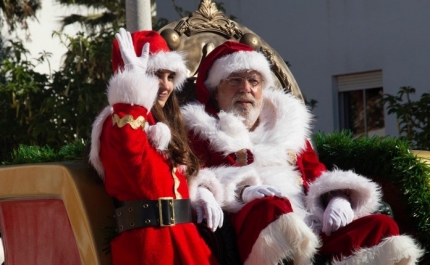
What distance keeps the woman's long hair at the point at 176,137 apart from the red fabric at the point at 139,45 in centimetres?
21

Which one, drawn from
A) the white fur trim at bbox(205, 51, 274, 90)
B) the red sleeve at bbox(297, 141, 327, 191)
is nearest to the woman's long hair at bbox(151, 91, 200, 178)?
the white fur trim at bbox(205, 51, 274, 90)

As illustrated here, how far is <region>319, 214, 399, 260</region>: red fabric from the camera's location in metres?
3.84

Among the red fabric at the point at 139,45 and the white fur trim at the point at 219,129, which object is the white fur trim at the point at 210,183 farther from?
the red fabric at the point at 139,45

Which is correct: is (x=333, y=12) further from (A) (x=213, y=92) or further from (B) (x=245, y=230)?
(B) (x=245, y=230)

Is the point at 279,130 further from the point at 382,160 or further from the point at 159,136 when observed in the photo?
the point at 159,136

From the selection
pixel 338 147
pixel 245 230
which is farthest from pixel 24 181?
pixel 338 147

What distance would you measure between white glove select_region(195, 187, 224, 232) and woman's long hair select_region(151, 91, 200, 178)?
12 centimetres

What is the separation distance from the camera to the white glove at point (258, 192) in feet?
12.9

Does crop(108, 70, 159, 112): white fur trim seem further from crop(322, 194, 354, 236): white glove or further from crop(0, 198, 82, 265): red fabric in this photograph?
crop(322, 194, 354, 236): white glove

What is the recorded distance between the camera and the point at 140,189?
145 inches

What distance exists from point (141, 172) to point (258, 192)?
545 millimetres

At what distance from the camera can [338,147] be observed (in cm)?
488

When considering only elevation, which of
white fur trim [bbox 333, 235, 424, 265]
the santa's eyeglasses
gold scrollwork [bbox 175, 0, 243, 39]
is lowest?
white fur trim [bbox 333, 235, 424, 265]

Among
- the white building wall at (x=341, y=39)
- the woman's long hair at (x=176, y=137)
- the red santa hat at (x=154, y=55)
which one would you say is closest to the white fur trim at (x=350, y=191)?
the woman's long hair at (x=176, y=137)
